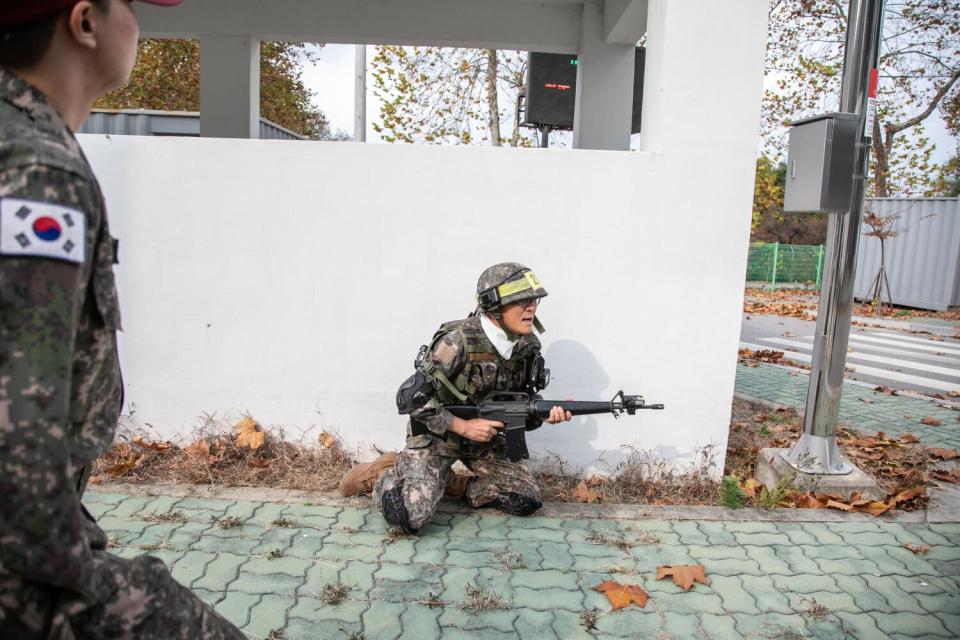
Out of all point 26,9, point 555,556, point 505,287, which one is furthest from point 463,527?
point 26,9

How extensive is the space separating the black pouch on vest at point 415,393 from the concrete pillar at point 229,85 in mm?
5511

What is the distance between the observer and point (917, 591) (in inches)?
115

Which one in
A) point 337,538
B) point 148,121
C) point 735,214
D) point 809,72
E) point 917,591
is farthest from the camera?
point 809,72

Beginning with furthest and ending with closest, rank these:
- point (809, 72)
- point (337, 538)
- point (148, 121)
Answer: point (809, 72) < point (148, 121) < point (337, 538)

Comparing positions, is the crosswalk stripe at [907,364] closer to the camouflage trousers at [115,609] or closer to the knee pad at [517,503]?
the knee pad at [517,503]

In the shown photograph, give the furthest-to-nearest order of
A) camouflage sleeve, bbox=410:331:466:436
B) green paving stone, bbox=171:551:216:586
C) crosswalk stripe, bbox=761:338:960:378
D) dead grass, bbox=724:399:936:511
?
crosswalk stripe, bbox=761:338:960:378, dead grass, bbox=724:399:936:511, camouflage sleeve, bbox=410:331:466:436, green paving stone, bbox=171:551:216:586

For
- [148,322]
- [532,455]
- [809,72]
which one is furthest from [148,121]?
[809,72]

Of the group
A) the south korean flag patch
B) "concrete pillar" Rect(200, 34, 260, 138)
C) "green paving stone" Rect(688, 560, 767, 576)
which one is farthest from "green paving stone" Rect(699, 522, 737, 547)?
"concrete pillar" Rect(200, 34, 260, 138)

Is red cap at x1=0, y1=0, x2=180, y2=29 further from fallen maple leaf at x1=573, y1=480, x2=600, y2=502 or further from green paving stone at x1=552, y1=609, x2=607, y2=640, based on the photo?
fallen maple leaf at x1=573, y1=480, x2=600, y2=502

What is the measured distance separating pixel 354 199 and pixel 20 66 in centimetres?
290

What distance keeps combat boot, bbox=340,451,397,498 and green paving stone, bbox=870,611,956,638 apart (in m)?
2.28

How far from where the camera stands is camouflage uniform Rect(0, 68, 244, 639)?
2.89ft

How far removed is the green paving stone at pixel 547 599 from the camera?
8.82 feet

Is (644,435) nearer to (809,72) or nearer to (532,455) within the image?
(532,455)
